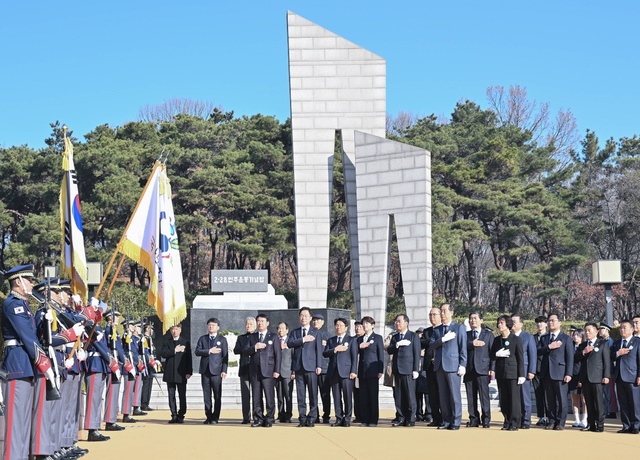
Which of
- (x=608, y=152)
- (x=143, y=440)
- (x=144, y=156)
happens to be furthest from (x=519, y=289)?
(x=143, y=440)

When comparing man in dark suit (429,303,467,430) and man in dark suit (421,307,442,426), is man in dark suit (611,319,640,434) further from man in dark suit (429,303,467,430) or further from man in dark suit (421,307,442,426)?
man in dark suit (421,307,442,426)

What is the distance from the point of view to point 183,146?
127ft

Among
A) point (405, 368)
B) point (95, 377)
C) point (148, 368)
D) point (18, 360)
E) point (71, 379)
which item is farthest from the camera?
point (148, 368)

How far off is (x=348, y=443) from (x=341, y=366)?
8.98ft

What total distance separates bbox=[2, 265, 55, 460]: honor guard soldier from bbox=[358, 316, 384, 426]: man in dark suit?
5.62 m

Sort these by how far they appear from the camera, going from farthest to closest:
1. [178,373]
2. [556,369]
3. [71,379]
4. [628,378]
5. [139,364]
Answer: [139,364] < [178,373] < [556,369] < [628,378] < [71,379]

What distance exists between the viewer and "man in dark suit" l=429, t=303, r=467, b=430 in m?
11.0

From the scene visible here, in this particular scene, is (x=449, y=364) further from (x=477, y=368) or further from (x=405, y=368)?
(x=405, y=368)

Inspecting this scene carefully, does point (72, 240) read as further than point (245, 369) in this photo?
No

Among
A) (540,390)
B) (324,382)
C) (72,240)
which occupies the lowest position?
(540,390)

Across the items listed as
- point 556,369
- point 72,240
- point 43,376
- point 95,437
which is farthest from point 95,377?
point 556,369

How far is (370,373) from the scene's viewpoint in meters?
11.8

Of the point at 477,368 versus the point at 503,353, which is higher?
the point at 503,353

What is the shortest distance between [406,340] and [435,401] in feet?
2.80
